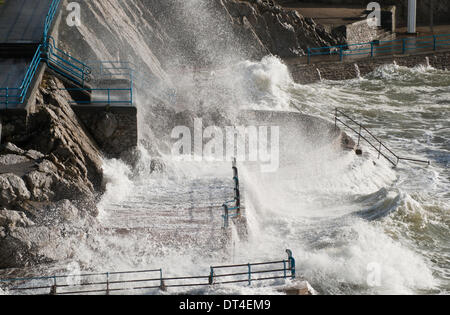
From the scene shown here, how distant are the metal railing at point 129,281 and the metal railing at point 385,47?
61.5 ft

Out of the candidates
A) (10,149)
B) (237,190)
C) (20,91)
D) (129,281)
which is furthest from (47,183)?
(237,190)

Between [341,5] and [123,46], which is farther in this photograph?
[341,5]

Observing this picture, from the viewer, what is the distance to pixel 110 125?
18562 millimetres

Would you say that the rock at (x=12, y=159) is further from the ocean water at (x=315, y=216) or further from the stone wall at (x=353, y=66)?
the stone wall at (x=353, y=66)

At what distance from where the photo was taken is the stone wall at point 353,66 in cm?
3031

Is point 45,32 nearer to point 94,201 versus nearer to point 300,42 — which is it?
point 94,201

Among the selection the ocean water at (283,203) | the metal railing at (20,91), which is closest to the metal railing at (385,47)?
the ocean water at (283,203)

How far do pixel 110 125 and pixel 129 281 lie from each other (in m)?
6.74

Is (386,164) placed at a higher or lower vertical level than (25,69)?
lower

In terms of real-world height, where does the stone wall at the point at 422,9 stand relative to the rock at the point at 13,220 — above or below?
above

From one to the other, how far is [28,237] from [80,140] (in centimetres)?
402

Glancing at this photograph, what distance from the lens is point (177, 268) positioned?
1382cm

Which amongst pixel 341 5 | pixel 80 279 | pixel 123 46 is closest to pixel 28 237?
pixel 80 279
